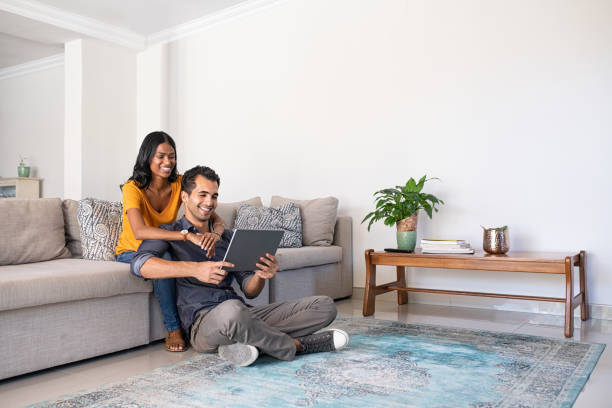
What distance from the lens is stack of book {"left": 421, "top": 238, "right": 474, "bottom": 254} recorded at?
335cm

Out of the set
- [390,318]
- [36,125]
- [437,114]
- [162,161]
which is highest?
[36,125]

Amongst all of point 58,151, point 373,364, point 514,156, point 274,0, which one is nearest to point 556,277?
point 514,156

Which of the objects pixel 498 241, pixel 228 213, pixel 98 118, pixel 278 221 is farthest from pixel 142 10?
pixel 498 241

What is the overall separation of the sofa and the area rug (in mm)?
401

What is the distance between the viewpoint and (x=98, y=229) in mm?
3068

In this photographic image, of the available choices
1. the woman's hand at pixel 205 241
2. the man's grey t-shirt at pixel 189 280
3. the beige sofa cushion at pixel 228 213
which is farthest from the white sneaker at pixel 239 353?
the beige sofa cushion at pixel 228 213

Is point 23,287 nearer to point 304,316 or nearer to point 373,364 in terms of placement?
point 304,316

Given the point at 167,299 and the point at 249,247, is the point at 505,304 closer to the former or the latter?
the point at 249,247

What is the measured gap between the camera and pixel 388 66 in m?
4.31

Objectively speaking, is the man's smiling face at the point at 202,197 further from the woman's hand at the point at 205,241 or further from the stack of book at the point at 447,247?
the stack of book at the point at 447,247

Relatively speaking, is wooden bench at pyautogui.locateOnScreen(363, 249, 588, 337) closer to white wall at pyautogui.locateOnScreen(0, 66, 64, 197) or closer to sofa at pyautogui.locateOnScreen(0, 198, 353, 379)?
sofa at pyautogui.locateOnScreen(0, 198, 353, 379)

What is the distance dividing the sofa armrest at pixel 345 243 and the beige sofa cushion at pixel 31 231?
82.3 inches

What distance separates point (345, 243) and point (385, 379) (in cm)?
225

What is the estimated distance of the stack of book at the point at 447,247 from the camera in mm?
3354
